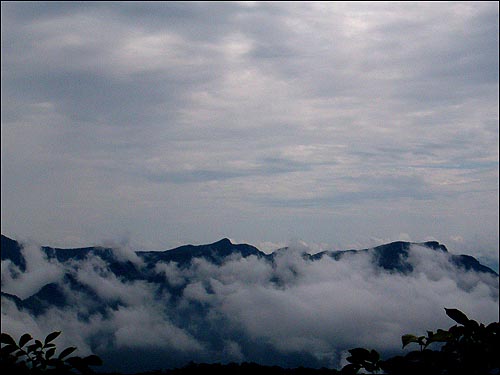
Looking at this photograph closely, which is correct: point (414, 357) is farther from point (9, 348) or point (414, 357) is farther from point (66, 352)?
point (9, 348)

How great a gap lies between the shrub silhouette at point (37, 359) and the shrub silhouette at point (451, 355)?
5.13 metres

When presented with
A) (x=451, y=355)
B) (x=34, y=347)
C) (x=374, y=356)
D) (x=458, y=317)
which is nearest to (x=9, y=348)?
(x=34, y=347)

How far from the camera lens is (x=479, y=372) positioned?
953cm

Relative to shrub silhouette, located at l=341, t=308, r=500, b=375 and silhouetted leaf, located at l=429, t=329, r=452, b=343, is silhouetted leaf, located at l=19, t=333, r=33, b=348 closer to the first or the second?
shrub silhouette, located at l=341, t=308, r=500, b=375

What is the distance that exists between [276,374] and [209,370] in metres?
4.99

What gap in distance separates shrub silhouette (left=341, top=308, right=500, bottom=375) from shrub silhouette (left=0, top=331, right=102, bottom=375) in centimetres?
513

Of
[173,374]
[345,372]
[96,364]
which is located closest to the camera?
[96,364]

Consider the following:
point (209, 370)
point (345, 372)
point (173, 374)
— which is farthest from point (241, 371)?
point (345, 372)

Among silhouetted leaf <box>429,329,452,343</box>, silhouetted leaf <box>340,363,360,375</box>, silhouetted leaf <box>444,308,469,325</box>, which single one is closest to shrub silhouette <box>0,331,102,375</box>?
silhouetted leaf <box>340,363,360,375</box>

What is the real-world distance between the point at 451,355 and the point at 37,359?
783cm

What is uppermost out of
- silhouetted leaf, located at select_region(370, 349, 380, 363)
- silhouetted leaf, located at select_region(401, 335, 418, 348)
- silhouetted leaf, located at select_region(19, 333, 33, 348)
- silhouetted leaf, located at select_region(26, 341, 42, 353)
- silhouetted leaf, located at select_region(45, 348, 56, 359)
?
silhouetted leaf, located at select_region(19, 333, 33, 348)

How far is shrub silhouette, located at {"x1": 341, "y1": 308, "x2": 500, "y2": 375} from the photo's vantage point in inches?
381

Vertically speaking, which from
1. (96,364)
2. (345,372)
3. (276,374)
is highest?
(96,364)

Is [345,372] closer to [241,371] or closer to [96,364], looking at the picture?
[96,364]
